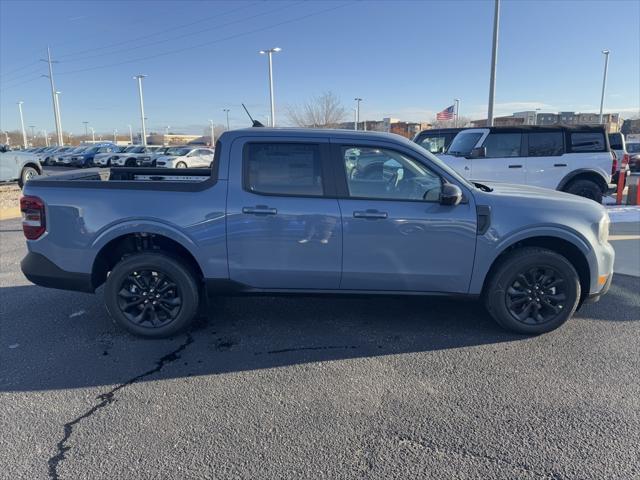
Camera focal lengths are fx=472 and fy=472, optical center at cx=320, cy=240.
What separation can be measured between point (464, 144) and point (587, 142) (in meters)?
2.54

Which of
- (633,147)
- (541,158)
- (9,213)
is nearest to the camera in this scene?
(541,158)

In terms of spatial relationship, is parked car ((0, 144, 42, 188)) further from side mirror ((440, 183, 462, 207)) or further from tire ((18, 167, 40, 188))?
side mirror ((440, 183, 462, 207))

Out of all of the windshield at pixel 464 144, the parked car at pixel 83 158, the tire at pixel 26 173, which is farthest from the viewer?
the parked car at pixel 83 158

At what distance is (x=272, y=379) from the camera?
3.51 meters

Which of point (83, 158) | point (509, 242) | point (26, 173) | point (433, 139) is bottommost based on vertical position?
point (83, 158)

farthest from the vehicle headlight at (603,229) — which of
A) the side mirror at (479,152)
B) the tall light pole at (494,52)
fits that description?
the tall light pole at (494,52)

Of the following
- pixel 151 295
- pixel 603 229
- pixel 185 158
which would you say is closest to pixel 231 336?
Answer: pixel 151 295

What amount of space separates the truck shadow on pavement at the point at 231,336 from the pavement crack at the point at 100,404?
0.05ft

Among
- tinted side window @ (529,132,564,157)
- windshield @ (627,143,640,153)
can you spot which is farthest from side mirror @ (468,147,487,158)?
windshield @ (627,143,640,153)

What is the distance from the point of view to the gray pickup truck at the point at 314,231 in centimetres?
398

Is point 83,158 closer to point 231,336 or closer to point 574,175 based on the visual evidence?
point 574,175

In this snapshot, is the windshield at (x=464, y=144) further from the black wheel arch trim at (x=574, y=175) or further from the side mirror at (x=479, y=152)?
the black wheel arch trim at (x=574, y=175)

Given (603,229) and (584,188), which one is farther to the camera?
(584,188)

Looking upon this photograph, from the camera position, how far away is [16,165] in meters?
15.2
